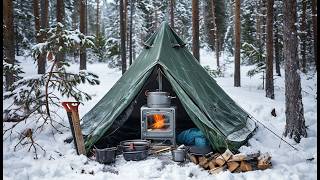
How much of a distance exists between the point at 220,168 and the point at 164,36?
A: 4.24 m

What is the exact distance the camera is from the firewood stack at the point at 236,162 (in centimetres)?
583

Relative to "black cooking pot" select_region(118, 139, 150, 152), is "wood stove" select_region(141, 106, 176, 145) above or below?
above

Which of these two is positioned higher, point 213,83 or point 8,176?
point 213,83

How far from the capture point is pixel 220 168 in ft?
19.2

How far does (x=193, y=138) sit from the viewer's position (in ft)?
25.0

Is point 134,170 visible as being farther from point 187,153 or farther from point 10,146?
point 10,146

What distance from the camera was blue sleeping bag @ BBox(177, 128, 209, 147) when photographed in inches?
286

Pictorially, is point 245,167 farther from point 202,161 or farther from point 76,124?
point 76,124

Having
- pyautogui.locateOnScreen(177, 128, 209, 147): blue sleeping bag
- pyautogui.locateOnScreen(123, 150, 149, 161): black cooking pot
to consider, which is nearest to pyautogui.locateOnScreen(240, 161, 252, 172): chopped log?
pyautogui.locateOnScreen(177, 128, 209, 147): blue sleeping bag

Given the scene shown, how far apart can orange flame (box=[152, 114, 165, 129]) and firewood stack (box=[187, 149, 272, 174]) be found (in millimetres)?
1677

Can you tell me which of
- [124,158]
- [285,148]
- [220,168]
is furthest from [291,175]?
[124,158]

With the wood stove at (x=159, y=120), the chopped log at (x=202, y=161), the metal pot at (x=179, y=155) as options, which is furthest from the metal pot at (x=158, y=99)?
the chopped log at (x=202, y=161)

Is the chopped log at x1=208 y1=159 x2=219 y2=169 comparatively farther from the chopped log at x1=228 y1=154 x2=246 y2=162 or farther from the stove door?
the stove door

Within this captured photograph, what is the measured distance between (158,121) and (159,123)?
5 cm
